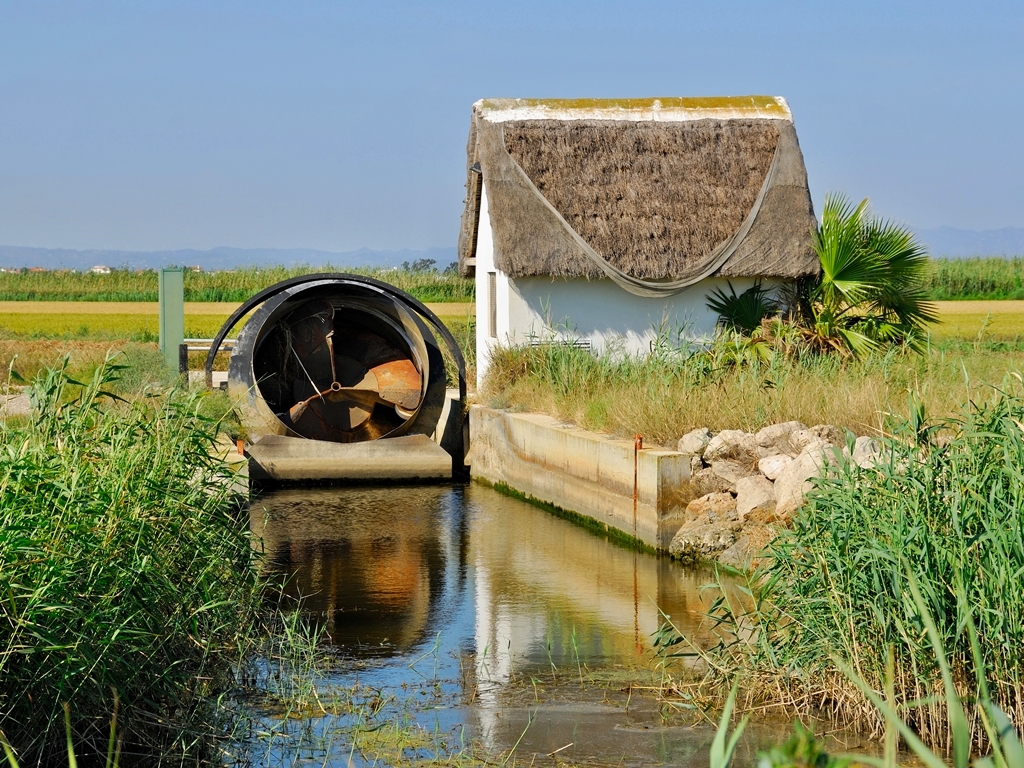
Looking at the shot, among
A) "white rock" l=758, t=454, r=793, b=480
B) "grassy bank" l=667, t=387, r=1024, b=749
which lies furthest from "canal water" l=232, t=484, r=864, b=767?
"white rock" l=758, t=454, r=793, b=480

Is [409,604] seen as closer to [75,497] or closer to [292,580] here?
[292,580]

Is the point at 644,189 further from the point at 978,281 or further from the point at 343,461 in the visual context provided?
the point at 978,281

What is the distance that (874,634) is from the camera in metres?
6.06

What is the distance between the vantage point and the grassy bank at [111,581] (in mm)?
4914

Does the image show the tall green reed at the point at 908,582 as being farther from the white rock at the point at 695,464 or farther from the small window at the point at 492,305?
the small window at the point at 492,305

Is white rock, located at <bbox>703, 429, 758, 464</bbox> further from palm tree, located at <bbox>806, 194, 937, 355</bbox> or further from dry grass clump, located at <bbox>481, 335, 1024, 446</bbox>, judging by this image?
palm tree, located at <bbox>806, 194, 937, 355</bbox>

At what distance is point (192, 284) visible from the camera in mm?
54219

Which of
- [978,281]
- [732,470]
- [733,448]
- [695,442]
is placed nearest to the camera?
[732,470]

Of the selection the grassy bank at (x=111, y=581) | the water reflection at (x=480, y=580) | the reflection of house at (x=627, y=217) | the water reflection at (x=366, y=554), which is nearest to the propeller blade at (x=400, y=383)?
the reflection of house at (x=627, y=217)

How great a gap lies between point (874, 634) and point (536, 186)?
13.0 meters

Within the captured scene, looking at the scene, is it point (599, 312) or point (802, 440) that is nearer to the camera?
point (802, 440)

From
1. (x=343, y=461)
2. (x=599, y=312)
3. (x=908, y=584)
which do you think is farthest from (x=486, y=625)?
(x=599, y=312)

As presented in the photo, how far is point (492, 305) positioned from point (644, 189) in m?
3.01

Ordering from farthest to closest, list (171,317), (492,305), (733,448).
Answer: (171,317) → (492,305) → (733,448)
